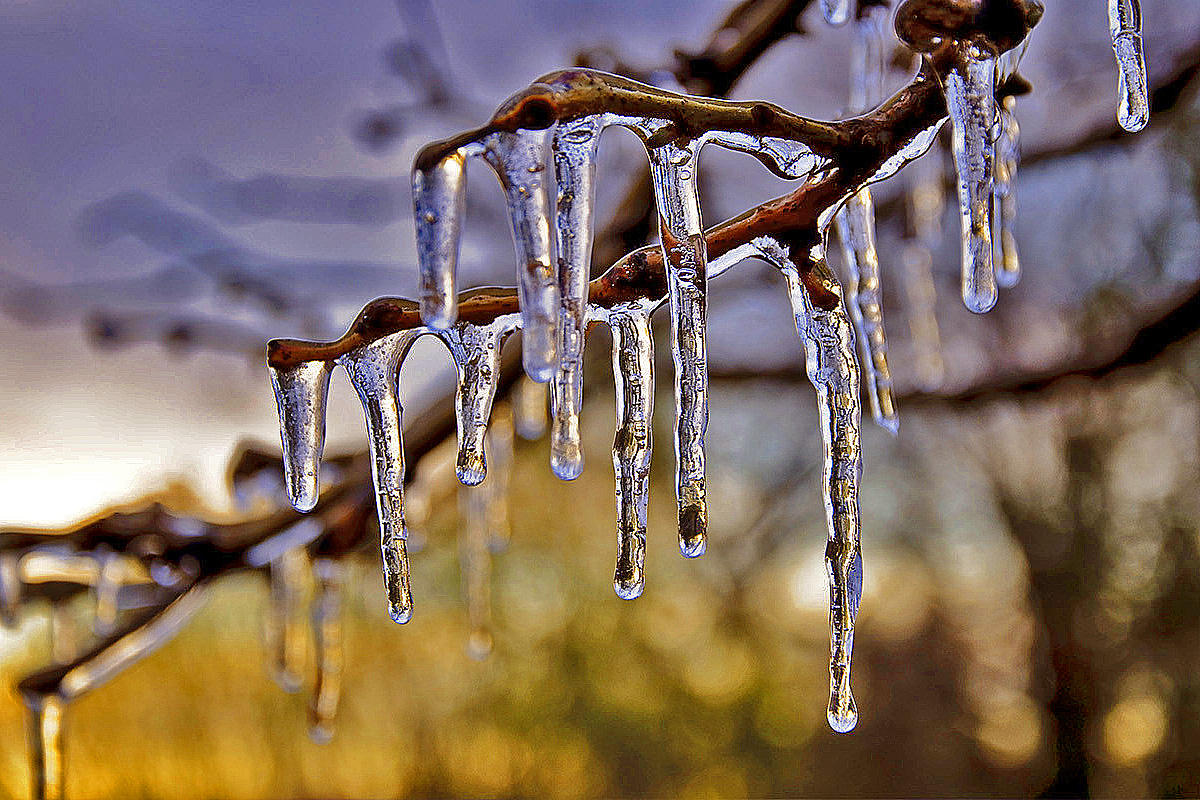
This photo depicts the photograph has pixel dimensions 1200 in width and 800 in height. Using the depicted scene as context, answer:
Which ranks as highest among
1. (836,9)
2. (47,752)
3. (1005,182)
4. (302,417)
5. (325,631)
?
(836,9)

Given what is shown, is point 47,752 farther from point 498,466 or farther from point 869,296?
point 869,296

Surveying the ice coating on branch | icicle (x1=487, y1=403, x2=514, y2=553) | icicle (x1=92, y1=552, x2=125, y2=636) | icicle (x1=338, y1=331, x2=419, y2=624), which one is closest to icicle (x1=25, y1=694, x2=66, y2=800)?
icicle (x1=92, y1=552, x2=125, y2=636)

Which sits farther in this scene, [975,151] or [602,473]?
[602,473]

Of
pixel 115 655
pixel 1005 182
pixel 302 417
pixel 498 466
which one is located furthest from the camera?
pixel 498 466

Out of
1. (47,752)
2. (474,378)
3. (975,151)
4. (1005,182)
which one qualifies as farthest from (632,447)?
(47,752)

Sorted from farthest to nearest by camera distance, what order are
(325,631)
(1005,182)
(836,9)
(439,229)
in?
(325,631)
(836,9)
(1005,182)
(439,229)

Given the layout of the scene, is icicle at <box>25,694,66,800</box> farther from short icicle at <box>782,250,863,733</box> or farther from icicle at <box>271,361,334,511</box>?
short icicle at <box>782,250,863,733</box>

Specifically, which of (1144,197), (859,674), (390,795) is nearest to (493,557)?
(390,795)
